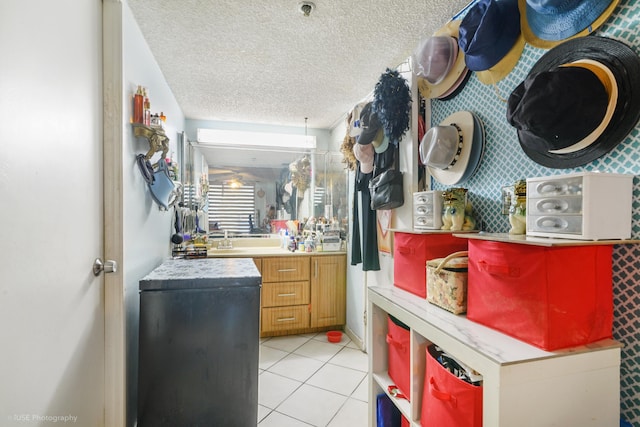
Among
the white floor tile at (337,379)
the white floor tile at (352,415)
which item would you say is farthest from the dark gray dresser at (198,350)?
the white floor tile at (337,379)

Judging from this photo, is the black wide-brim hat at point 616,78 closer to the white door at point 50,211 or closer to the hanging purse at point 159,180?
the white door at point 50,211

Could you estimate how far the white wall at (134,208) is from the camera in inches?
61.5

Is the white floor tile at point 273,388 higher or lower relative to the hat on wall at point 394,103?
lower

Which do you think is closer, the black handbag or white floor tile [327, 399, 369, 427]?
white floor tile [327, 399, 369, 427]

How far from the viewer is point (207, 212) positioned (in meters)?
3.57

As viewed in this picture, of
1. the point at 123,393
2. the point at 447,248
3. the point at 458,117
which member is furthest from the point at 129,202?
the point at 458,117

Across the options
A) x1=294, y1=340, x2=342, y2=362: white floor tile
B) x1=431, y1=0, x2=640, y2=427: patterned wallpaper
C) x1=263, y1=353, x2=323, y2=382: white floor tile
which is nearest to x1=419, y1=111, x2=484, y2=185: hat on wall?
x1=431, y1=0, x2=640, y2=427: patterned wallpaper

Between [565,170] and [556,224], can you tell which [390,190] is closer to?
[565,170]

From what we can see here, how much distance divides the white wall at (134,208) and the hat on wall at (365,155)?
56.9 inches

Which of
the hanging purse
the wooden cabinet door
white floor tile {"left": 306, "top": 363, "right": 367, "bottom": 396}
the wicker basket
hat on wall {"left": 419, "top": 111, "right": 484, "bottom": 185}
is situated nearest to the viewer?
the wicker basket

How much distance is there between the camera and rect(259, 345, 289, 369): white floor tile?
263cm

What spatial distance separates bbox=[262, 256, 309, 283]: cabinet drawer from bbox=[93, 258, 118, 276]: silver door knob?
1.72m

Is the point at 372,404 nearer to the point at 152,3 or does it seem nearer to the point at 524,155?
the point at 524,155

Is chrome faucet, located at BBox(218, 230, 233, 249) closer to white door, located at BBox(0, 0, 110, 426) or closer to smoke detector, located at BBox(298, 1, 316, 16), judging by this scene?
white door, located at BBox(0, 0, 110, 426)
